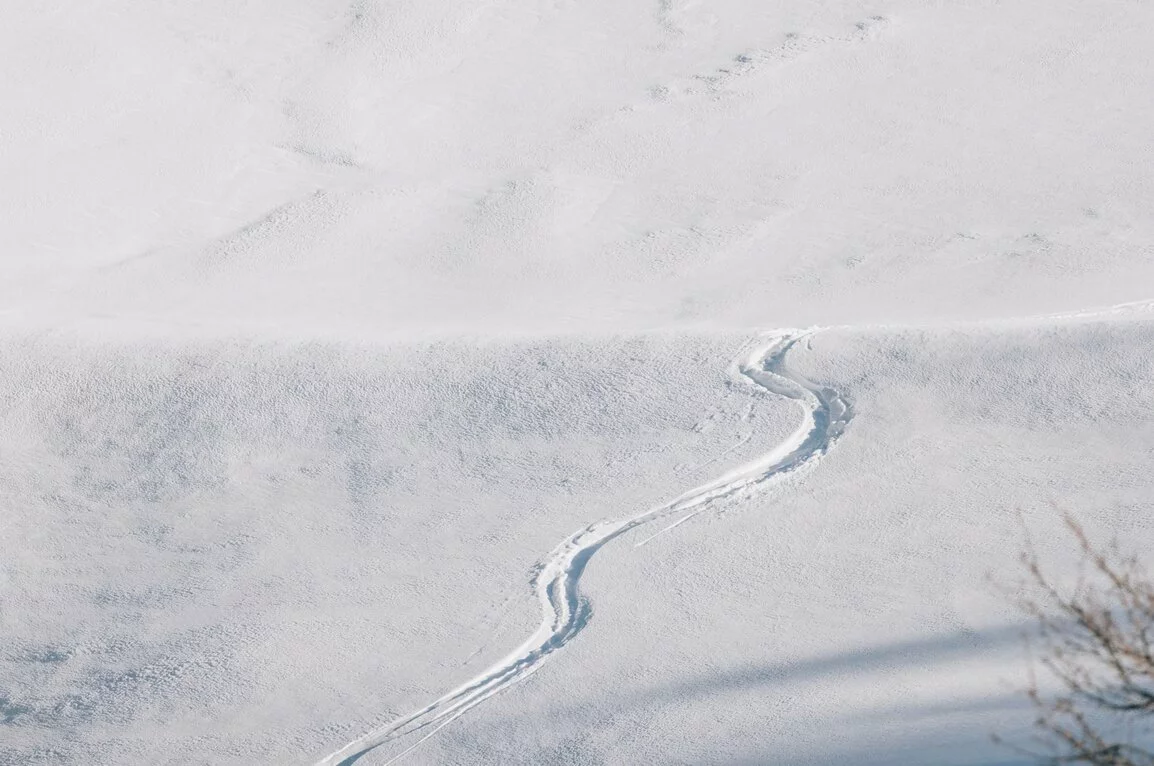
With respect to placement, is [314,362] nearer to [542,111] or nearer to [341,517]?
[341,517]

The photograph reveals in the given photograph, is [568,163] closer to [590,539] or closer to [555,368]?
[555,368]

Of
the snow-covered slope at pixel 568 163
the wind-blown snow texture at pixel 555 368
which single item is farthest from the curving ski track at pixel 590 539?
the snow-covered slope at pixel 568 163

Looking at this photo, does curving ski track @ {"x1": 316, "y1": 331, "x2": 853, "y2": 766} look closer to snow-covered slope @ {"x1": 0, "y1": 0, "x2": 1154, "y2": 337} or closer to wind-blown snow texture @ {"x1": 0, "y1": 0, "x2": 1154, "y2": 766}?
wind-blown snow texture @ {"x1": 0, "y1": 0, "x2": 1154, "y2": 766}

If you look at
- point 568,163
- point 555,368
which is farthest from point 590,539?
point 568,163

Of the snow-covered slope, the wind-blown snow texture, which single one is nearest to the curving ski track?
the wind-blown snow texture

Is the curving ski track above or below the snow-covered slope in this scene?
below

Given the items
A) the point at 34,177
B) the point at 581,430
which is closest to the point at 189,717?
the point at 581,430

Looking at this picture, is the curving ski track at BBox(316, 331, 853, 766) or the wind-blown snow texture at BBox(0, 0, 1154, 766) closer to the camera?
the curving ski track at BBox(316, 331, 853, 766)
